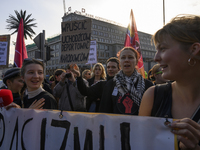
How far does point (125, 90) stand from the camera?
248cm

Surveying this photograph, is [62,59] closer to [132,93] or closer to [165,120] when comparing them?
[132,93]

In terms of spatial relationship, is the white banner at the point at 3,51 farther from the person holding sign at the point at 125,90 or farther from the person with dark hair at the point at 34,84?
the person holding sign at the point at 125,90

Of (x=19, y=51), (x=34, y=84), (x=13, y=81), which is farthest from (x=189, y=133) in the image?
(x=19, y=51)

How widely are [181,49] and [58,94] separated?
3.19 meters

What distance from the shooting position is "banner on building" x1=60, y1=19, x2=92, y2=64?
3526mm

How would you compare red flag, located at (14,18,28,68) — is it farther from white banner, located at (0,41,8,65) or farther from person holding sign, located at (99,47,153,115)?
person holding sign, located at (99,47,153,115)

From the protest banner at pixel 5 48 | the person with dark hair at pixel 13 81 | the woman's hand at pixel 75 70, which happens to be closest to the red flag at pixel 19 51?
the protest banner at pixel 5 48

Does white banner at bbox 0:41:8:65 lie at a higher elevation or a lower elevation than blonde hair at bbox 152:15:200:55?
higher

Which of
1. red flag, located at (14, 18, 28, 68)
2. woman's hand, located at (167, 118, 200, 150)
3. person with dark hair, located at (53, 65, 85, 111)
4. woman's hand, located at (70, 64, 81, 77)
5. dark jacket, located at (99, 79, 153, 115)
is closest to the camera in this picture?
woman's hand, located at (167, 118, 200, 150)

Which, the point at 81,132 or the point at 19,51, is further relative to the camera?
the point at 19,51

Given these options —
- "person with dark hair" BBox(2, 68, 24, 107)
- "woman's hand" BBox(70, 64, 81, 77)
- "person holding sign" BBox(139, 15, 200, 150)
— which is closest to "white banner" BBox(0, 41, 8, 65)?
"person with dark hair" BBox(2, 68, 24, 107)

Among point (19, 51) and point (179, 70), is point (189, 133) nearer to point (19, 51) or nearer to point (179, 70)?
point (179, 70)

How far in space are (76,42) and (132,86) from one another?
5.90 ft

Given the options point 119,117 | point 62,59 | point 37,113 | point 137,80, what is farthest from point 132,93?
point 62,59
